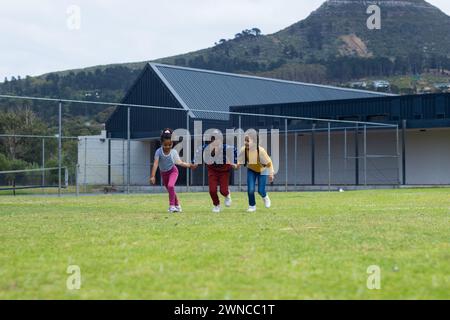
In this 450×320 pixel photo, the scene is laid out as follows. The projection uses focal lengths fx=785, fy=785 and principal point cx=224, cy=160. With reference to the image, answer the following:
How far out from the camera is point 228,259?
7352 millimetres

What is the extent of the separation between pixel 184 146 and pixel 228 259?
29816 millimetres

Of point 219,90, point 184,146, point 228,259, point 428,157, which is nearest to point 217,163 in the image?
point 228,259

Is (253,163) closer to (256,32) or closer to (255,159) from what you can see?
(255,159)

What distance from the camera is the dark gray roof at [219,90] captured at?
4444 centimetres

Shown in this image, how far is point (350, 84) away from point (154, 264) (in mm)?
88676

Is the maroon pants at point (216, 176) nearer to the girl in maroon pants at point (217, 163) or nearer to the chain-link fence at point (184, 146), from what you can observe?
the girl in maroon pants at point (217, 163)

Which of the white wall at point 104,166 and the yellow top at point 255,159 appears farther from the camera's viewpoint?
the white wall at point 104,166

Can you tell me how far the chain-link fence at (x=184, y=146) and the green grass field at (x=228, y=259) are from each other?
20855 millimetres

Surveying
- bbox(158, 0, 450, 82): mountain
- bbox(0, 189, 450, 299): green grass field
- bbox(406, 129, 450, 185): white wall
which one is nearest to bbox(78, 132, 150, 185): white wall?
bbox(406, 129, 450, 185): white wall

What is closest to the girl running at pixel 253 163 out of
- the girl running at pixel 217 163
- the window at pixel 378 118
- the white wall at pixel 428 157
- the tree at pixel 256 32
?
the girl running at pixel 217 163

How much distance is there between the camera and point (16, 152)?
33344 mm

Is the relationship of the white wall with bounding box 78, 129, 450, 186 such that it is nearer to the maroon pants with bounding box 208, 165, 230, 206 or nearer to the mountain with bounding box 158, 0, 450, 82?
the maroon pants with bounding box 208, 165, 230, 206
